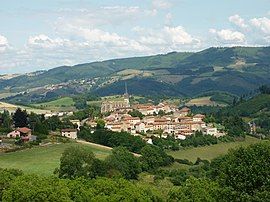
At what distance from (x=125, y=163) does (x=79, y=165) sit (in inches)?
418

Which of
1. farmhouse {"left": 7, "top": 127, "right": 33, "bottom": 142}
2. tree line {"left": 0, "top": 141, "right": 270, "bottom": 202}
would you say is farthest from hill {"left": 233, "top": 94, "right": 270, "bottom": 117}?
tree line {"left": 0, "top": 141, "right": 270, "bottom": 202}

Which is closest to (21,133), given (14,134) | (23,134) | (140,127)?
(23,134)

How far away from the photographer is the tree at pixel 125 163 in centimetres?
6994

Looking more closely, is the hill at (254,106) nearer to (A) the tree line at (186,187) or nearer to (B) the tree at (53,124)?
(B) the tree at (53,124)

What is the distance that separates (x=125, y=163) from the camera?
241 ft

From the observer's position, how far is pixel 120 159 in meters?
73.6

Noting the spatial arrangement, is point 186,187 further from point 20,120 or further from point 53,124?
point 53,124

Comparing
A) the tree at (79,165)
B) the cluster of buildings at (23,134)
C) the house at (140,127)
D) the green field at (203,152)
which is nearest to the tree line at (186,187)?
the tree at (79,165)

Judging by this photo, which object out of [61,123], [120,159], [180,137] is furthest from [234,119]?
[120,159]

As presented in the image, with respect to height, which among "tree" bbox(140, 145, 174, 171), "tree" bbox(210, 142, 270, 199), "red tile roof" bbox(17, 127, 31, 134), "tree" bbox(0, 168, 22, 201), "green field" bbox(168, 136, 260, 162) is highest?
"tree" bbox(210, 142, 270, 199)

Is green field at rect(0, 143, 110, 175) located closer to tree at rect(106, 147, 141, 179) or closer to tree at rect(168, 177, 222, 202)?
tree at rect(106, 147, 141, 179)

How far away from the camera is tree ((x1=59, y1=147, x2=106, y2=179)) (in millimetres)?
63531

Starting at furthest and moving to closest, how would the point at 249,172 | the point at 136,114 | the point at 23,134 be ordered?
the point at 136,114 → the point at 23,134 → the point at 249,172

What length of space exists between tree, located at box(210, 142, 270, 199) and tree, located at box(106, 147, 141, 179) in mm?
31879
